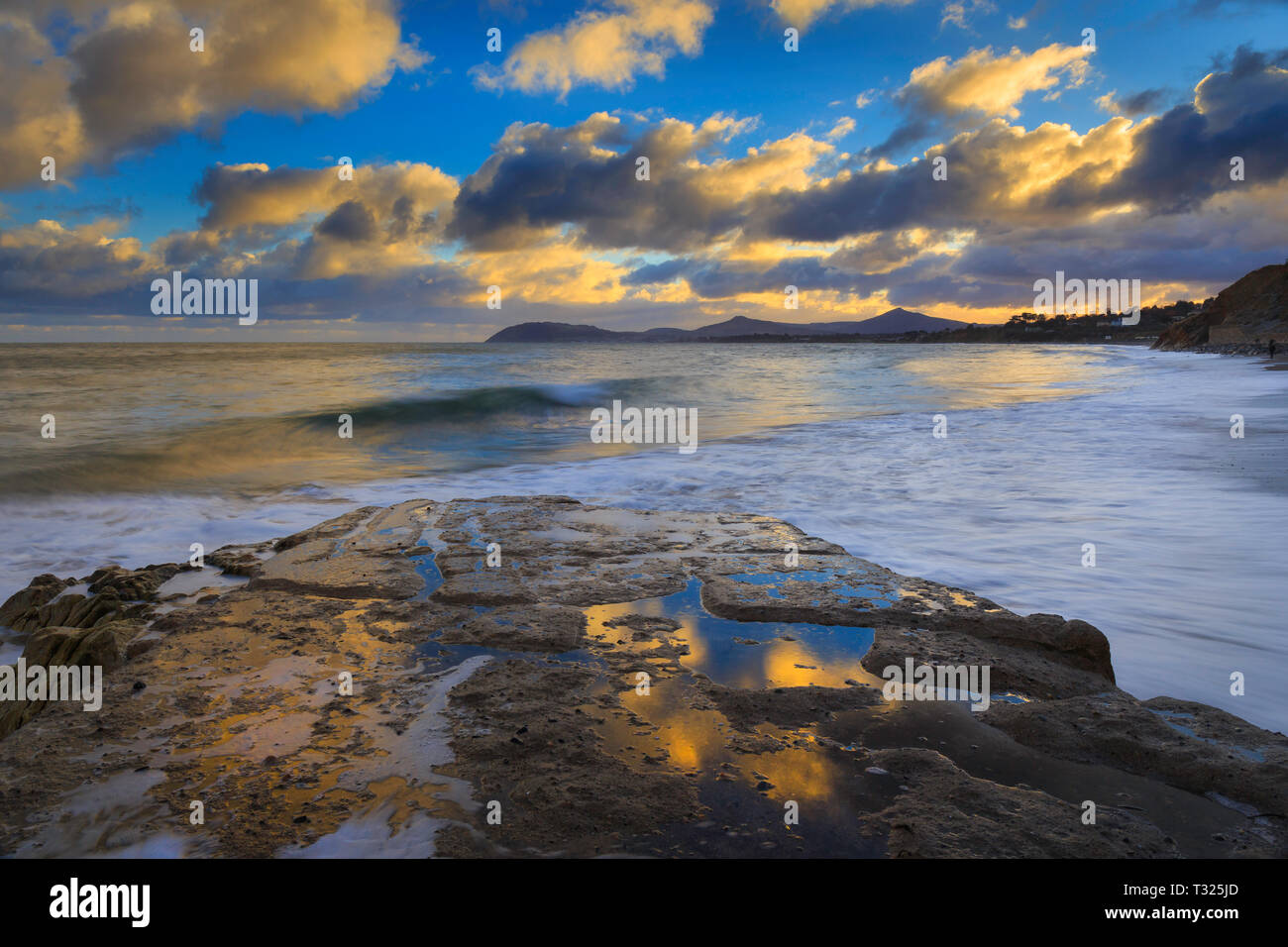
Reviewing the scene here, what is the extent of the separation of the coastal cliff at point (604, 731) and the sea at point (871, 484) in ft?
3.11

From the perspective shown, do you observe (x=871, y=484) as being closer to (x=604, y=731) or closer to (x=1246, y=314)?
(x=604, y=731)

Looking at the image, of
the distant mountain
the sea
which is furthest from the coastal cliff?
the distant mountain

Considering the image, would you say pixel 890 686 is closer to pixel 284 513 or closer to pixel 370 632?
pixel 370 632

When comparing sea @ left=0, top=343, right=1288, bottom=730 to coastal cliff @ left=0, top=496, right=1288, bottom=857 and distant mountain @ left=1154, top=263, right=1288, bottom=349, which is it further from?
distant mountain @ left=1154, top=263, right=1288, bottom=349

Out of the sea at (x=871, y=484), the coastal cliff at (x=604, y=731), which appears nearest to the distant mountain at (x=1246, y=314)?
the sea at (x=871, y=484)

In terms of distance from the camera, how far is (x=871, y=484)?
333 inches

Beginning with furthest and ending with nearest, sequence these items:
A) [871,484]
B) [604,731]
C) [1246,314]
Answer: [1246,314], [871,484], [604,731]

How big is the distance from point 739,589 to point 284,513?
5674 mm

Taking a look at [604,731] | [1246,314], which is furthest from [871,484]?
[1246,314]

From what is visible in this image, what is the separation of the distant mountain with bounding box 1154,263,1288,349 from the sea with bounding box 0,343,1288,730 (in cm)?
3888

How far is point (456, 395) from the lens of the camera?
23.0 metres

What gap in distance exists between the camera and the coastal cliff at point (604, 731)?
6.56 feet

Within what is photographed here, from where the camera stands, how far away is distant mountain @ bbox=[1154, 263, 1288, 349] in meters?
48.1

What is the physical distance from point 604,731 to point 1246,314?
226ft
